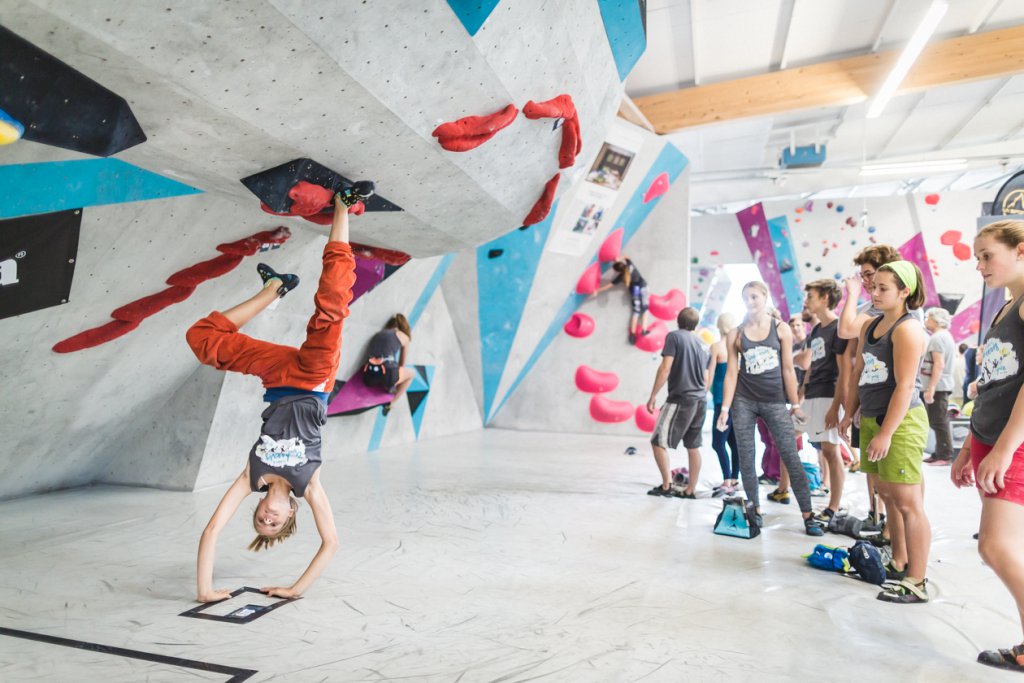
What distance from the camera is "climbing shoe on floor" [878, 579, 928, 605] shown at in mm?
2229

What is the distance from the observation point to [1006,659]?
5.65 feet

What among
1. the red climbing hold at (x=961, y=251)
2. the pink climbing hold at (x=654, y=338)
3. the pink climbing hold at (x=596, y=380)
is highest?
the red climbing hold at (x=961, y=251)

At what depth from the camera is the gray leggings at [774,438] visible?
10.5 ft

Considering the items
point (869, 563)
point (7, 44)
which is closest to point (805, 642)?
point (869, 563)

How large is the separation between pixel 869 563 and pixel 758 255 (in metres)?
8.90

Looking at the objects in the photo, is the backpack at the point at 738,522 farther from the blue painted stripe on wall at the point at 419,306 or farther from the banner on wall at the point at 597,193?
the banner on wall at the point at 597,193

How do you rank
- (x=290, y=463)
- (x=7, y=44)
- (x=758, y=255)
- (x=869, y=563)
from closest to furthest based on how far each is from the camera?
(x=7, y=44) < (x=290, y=463) < (x=869, y=563) < (x=758, y=255)

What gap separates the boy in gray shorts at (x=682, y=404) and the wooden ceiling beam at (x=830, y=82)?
365 cm

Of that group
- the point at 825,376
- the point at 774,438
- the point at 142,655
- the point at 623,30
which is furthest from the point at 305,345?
the point at 825,376

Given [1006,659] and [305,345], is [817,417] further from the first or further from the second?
[305,345]

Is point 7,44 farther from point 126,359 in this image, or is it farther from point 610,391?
point 610,391

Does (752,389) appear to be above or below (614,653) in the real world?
above

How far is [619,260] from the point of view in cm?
751

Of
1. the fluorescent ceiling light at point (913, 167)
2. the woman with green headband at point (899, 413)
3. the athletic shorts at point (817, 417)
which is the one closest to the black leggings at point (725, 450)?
the athletic shorts at point (817, 417)
